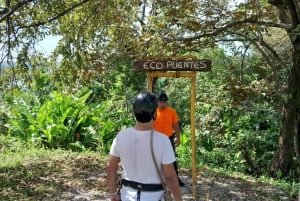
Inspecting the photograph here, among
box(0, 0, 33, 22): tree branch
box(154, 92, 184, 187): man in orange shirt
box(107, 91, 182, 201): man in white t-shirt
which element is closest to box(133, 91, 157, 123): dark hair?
box(107, 91, 182, 201): man in white t-shirt

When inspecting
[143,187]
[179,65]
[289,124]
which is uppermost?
[179,65]

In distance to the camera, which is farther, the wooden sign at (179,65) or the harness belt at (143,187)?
the wooden sign at (179,65)

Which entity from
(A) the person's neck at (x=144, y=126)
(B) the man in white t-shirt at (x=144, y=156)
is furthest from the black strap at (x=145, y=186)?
(A) the person's neck at (x=144, y=126)

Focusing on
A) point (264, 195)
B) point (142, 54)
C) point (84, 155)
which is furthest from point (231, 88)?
point (84, 155)

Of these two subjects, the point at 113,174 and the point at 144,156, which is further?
the point at 113,174

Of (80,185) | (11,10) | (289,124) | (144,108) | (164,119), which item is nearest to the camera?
(144,108)

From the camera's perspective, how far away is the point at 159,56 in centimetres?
844

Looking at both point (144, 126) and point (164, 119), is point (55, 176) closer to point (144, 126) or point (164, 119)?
point (164, 119)

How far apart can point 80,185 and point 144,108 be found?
511 centimetres

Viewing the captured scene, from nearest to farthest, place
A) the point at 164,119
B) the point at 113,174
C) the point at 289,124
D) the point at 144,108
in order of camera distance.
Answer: the point at 144,108, the point at 113,174, the point at 164,119, the point at 289,124

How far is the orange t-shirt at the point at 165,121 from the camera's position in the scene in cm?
707

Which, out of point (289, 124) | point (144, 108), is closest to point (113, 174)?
point (144, 108)

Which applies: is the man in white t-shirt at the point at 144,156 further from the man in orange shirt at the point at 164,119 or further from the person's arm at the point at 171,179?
the man in orange shirt at the point at 164,119

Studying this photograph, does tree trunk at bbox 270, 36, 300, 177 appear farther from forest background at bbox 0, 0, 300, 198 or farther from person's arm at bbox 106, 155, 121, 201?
person's arm at bbox 106, 155, 121, 201
